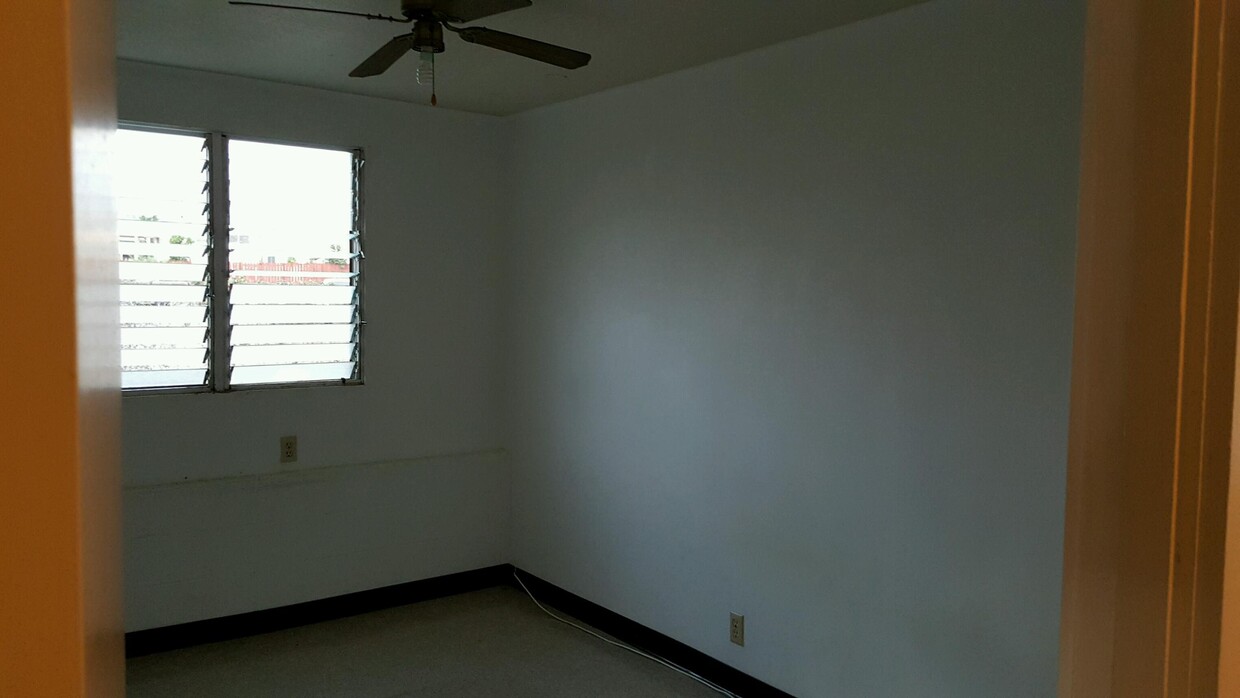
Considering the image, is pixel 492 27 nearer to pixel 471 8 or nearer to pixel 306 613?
pixel 471 8

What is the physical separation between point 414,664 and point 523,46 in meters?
2.52

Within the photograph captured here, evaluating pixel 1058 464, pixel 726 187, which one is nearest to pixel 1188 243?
pixel 1058 464

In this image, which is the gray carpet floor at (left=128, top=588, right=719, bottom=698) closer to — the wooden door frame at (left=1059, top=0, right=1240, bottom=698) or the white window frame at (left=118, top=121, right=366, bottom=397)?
the white window frame at (left=118, top=121, right=366, bottom=397)

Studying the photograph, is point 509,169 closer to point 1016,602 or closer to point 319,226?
point 319,226

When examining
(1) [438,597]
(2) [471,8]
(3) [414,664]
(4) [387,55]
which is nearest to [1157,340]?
(2) [471,8]

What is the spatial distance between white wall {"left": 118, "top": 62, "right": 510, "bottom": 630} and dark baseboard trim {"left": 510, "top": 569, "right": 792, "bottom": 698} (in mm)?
430

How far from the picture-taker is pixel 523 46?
2412 millimetres

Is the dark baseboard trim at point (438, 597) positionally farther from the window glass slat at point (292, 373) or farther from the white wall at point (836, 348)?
the window glass slat at point (292, 373)

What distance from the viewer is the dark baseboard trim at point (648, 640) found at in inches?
123

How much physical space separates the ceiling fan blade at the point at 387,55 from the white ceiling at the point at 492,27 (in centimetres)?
18

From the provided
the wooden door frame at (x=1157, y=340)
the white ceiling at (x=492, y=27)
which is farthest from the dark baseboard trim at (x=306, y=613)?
the wooden door frame at (x=1157, y=340)

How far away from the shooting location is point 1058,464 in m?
2.22

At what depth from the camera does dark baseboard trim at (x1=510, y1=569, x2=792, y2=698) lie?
3129 mm

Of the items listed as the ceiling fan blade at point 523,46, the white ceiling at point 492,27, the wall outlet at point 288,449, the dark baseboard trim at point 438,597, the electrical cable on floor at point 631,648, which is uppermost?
the white ceiling at point 492,27
